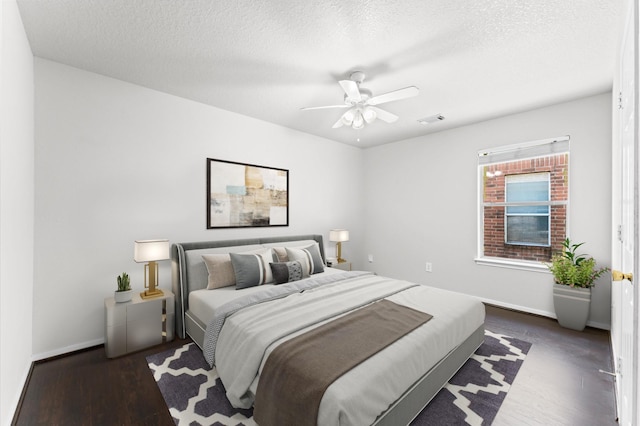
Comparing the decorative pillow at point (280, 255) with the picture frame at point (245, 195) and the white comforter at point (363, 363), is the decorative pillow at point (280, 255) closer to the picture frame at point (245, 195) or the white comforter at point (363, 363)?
the picture frame at point (245, 195)

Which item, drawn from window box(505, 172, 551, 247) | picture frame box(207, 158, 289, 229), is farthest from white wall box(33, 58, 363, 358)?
window box(505, 172, 551, 247)

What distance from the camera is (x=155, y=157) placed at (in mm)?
3086

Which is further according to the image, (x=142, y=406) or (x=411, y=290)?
(x=411, y=290)

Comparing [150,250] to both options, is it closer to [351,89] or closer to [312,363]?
[312,363]

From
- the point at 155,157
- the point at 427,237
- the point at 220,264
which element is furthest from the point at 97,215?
the point at 427,237

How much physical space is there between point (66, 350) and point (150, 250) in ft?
3.87

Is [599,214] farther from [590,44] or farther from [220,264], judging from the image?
[220,264]

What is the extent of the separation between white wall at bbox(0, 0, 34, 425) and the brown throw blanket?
5.12 feet

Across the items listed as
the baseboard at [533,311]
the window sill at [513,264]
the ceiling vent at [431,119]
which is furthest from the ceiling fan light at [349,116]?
the baseboard at [533,311]

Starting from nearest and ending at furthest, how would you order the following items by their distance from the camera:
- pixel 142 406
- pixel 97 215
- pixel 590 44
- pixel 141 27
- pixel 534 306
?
1. pixel 142 406
2. pixel 141 27
3. pixel 590 44
4. pixel 97 215
5. pixel 534 306

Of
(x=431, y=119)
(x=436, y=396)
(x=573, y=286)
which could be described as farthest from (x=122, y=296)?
(x=573, y=286)

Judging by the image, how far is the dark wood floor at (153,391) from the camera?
71.3 inches

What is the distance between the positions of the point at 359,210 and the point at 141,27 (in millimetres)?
4375

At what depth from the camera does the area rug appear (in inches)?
70.5
